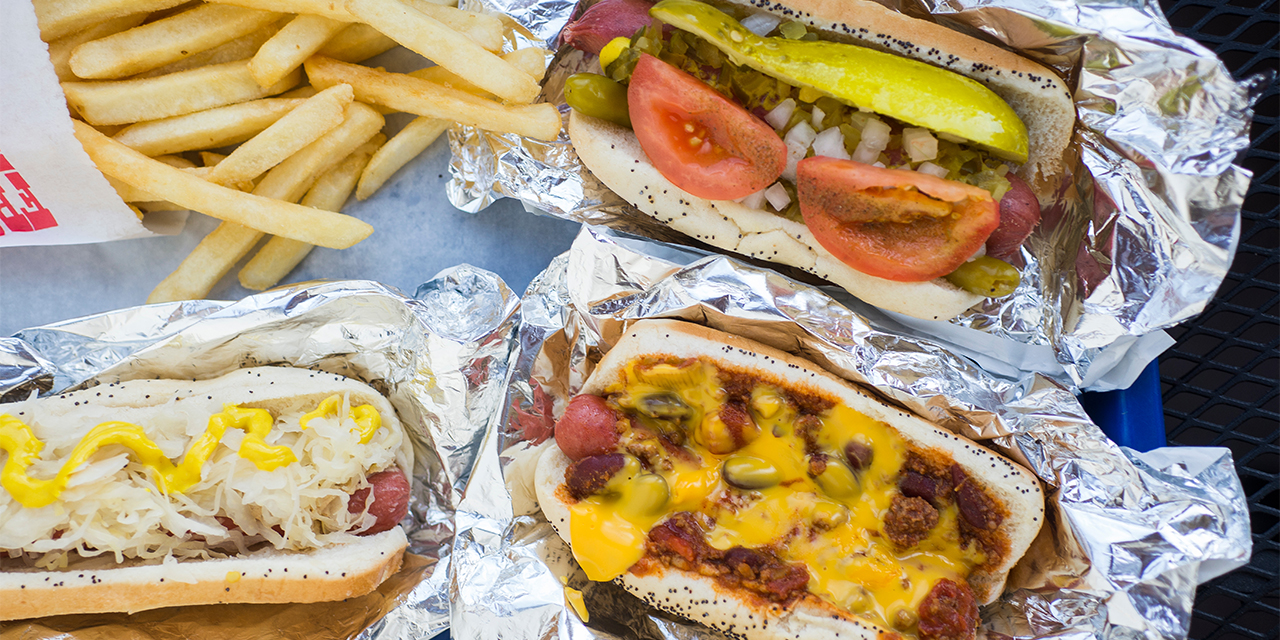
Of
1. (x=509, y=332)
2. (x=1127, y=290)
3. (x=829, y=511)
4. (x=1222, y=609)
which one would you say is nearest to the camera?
(x=829, y=511)

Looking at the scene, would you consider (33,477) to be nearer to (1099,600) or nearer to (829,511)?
(829,511)

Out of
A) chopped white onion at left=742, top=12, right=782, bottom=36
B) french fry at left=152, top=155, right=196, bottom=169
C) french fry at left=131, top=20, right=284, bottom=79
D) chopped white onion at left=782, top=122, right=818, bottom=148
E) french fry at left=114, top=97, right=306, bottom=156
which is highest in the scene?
chopped white onion at left=742, top=12, right=782, bottom=36

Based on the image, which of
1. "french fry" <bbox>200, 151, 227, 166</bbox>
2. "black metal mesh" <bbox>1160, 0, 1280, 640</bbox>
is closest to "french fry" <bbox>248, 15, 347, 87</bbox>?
"french fry" <bbox>200, 151, 227, 166</bbox>

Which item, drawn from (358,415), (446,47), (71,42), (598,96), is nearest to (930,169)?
(598,96)

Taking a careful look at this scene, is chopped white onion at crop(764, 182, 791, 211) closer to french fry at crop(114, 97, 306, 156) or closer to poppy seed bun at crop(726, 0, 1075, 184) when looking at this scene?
poppy seed bun at crop(726, 0, 1075, 184)

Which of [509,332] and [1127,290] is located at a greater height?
[1127,290]

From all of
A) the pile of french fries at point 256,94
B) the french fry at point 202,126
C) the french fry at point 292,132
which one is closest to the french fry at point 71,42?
the pile of french fries at point 256,94

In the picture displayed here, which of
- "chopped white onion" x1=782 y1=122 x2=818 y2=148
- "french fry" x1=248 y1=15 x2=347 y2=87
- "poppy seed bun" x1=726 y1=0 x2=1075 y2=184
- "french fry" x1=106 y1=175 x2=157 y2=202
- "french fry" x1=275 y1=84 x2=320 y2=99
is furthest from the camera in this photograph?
"french fry" x1=275 y1=84 x2=320 y2=99

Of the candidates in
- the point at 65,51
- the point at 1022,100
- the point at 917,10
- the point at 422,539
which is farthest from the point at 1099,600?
the point at 65,51
